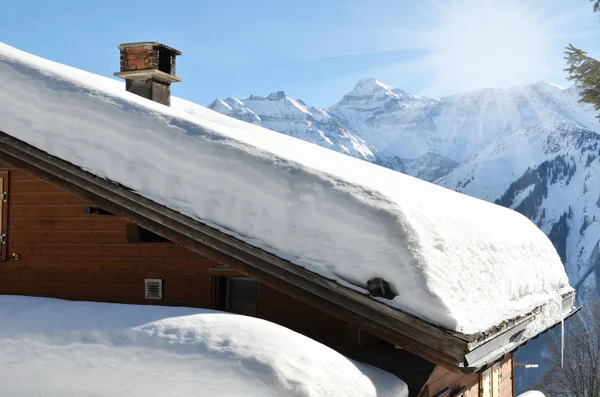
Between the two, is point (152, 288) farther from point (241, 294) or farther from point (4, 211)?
point (4, 211)

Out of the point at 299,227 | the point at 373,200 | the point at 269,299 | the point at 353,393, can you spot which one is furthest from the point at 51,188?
the point at 353,393

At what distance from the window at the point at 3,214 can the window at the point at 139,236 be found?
1.80 meters

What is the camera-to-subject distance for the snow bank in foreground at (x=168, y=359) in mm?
4688

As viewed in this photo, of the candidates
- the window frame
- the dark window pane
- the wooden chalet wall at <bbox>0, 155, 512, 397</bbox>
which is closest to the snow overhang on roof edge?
the wooden chalet wall at <bbox>0, 155, 512, 397</bbox>

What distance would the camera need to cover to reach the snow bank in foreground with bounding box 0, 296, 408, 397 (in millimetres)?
4688

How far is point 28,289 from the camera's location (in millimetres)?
7727

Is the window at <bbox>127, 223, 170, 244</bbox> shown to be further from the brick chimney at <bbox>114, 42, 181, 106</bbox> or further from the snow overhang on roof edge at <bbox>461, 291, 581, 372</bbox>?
the brick chimney at <bbox>114, 42, 181, 106</bbox>

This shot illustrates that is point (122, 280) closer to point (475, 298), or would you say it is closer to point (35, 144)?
point (35, 144)

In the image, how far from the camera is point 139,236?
7.27 meters

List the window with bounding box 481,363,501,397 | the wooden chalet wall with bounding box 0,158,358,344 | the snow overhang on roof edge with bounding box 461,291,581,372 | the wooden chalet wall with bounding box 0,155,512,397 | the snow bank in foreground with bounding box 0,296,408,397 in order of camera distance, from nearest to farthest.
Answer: the snow bank in foreground with bounding box 0,296,408,397 → the snow overhang on roof edge with bounding box 461,291,581,372 → the wooden chalet wall with bounding box 0,155,512,397 → the wooden chalet wall with bounding box 0,158,358,344 → the window with bounding box 481,363,501,397

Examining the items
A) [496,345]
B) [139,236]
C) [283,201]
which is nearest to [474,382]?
[496,345]

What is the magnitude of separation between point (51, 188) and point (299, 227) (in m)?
3.58

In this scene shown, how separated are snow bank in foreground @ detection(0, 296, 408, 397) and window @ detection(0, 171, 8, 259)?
2.31 metres

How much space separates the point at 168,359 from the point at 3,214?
4.16 metres
